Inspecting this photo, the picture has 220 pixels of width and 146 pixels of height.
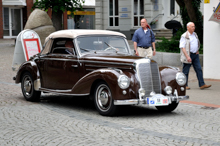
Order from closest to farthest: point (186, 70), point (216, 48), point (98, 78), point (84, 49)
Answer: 1. point (98, 78)
2. point (84, 49)
3. point (186, 70)
4. point (216, 48)

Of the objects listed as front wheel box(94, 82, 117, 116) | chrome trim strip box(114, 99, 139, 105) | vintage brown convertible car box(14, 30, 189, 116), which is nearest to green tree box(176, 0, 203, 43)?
vintage brown convertible car box(14, 30, 189, 116)

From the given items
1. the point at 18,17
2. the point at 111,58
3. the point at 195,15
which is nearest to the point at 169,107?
the point at 111,58

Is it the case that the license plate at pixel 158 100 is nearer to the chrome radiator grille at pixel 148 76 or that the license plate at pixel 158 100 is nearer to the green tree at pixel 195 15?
the chrome radiator grille at pixel 148 76

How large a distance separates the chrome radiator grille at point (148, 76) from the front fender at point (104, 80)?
0.22 m

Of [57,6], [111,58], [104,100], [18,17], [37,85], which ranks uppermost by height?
[18,17]

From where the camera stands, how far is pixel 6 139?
6.39m

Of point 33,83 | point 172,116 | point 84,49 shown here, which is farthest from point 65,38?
point 172,116

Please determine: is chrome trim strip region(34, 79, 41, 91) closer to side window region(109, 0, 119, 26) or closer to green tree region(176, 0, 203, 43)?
green tree region(176, 0, 203, 43)

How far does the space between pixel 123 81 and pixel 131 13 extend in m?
28.2

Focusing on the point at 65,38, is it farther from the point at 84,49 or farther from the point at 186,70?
the point at 186,70

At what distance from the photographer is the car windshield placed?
9.18 metres

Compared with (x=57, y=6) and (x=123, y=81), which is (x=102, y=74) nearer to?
(x=123, y=81)

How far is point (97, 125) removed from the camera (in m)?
7.39

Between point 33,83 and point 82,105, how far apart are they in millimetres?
1280
